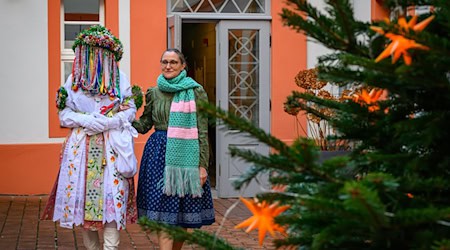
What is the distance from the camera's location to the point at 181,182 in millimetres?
6598

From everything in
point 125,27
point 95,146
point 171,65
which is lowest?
point 95,146

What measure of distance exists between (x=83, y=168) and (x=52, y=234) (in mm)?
2505

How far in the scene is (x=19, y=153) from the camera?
37.4 ft

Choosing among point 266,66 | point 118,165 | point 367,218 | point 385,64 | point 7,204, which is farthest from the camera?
point 266,66

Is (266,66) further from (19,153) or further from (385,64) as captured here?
(385,64)

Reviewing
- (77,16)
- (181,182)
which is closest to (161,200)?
(181,182)

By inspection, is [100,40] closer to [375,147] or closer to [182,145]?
[182,145]

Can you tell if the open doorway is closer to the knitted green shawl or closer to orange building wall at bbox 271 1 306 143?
orange building wall at bbox 271 1 306 143

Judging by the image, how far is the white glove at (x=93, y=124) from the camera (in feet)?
21.4

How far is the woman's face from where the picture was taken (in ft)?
22.0

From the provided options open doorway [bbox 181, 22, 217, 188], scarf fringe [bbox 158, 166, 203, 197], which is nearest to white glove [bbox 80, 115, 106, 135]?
scarf fringe [bbox 158, 166, 203, 197]

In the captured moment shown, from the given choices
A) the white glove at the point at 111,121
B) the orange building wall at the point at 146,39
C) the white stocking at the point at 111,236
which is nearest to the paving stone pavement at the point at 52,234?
the white stocking at the point at 111,236

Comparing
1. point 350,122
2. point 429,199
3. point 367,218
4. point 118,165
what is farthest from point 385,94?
point 118,165

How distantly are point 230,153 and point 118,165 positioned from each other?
484cm
